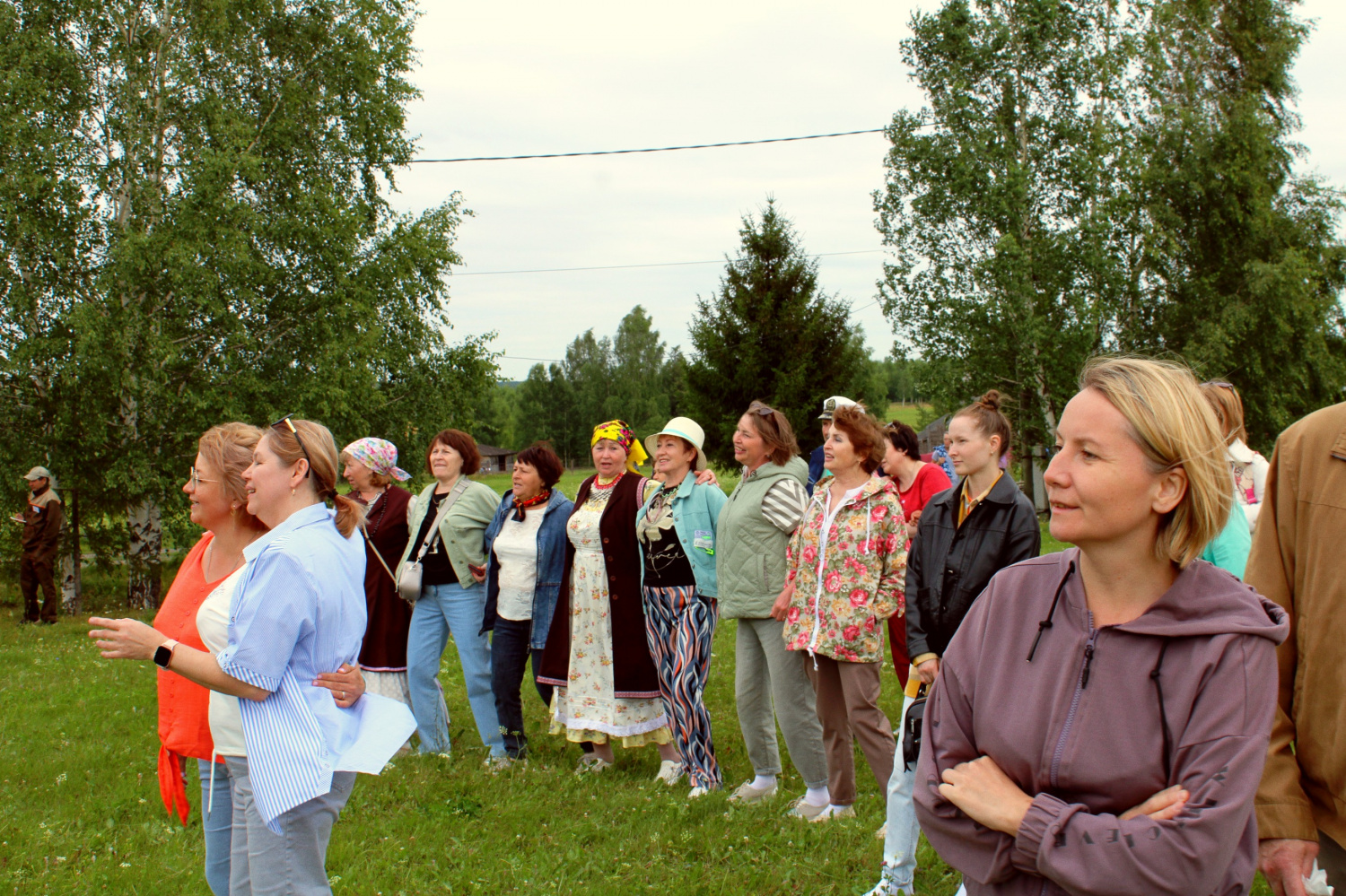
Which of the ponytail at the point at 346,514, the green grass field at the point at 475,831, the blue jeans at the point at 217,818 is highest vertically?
the ponytail at the point at 346,514

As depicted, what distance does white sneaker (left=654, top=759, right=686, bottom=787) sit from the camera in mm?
6148

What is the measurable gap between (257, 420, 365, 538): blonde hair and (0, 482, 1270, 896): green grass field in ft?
6.95

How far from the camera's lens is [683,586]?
603 centimetres

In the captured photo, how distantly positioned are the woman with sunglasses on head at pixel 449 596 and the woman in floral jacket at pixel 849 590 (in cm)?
250

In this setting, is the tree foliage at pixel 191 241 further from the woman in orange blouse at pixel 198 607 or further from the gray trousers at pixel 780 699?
the woman in orange blouse at pixel 198 607

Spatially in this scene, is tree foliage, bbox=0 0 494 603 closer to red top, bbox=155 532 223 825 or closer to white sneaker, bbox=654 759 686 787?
white sneaker, bbox=654 759 686 787

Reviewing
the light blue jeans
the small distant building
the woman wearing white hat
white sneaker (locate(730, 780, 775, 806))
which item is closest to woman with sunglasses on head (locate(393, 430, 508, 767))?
the woman wearing white hat

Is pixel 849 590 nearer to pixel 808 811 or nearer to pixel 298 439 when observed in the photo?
pixel 808 811

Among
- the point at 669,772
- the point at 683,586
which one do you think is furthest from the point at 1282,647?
the point at 669,772

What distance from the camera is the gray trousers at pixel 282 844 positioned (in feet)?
9.09

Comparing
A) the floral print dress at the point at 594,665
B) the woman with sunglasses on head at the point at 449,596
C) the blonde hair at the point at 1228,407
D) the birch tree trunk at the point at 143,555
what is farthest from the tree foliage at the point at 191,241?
the blonde hair at the point at 1228,407

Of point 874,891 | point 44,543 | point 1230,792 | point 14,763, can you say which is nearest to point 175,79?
point 44,543

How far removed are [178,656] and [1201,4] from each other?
30.0 metres

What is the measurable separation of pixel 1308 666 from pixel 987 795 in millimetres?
810
